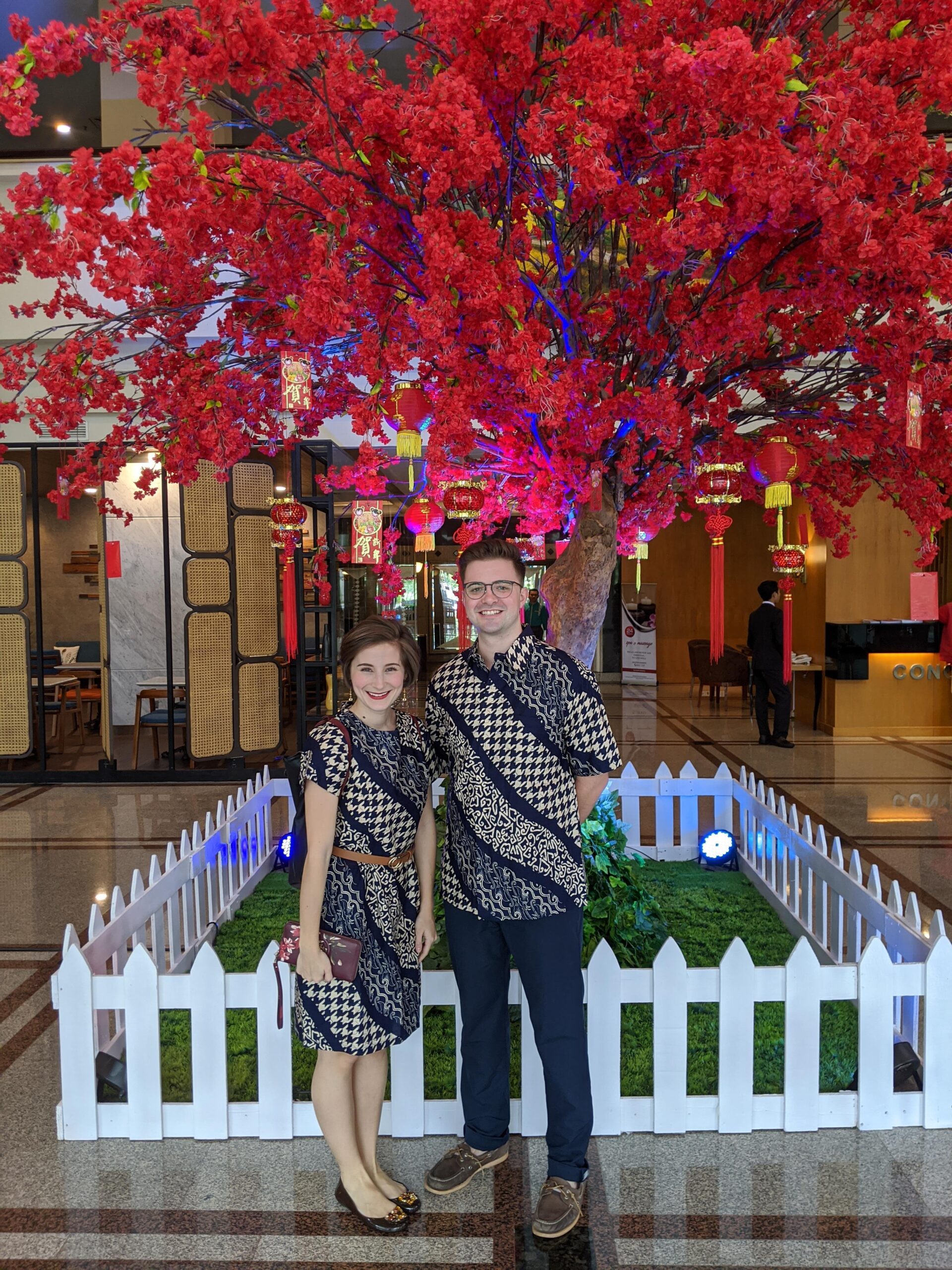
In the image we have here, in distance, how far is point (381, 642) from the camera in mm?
2061

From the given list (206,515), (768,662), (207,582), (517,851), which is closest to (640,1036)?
(517,851)

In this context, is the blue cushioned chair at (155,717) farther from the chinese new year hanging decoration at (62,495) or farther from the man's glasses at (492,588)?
the man's glasses at (492,588)

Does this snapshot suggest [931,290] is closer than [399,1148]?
Yes

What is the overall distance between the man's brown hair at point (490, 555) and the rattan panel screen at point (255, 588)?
578 cm

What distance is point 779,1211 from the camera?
209cm

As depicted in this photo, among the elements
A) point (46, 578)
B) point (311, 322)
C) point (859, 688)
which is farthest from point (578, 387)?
point (46, 578)

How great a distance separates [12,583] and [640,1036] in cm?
657

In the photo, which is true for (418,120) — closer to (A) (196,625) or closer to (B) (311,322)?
(B) (311,322)

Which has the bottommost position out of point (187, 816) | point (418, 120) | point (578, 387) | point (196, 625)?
point (187, 816)

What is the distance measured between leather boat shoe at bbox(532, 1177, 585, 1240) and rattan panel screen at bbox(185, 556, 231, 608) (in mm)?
6051

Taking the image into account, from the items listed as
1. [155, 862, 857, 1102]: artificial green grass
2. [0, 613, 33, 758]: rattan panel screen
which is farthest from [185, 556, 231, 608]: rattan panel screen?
[155, 862, 857, 1102]: artificial green grass

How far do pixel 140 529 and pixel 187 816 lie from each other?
179 inches

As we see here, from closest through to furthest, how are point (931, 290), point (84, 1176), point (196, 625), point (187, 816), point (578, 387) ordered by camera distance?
point (931, 290)
point (84, 1176)
point (578, 387)
point (187, 816)
point (196, 625)

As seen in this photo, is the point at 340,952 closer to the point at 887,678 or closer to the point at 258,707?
the point at 258,707
